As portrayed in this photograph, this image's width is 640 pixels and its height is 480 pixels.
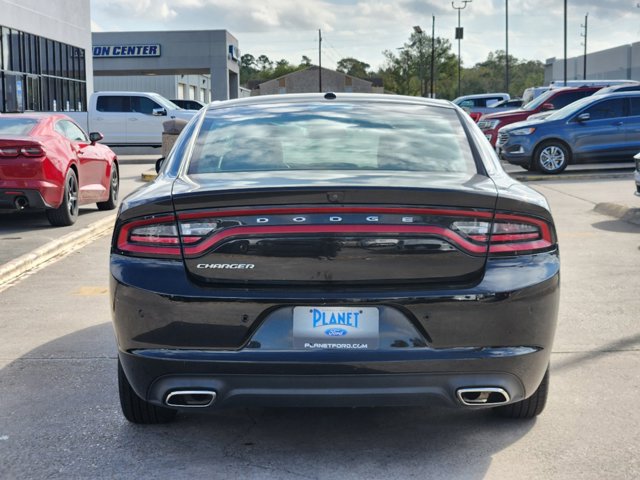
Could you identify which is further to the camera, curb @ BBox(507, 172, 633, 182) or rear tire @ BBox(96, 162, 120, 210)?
curb @ BBox(507, 172, 633, 182)

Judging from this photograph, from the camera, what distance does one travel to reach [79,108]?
4178cm

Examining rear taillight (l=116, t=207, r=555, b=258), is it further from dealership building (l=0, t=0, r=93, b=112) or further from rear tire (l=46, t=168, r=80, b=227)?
dealership building (l=0, t=0, r=93, b=112)

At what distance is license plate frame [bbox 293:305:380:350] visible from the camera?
369 cm

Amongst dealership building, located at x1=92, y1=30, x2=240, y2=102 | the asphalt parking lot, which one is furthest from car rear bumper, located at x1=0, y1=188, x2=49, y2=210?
dealership building, located at x1=92, y1=30, x2=240, y2=102

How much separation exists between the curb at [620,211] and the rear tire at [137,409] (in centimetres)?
930

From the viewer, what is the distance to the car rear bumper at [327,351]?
369cm

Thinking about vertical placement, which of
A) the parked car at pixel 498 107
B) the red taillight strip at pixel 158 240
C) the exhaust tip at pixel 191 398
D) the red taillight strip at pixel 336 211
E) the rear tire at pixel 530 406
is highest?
the parked car at pixel 498 107

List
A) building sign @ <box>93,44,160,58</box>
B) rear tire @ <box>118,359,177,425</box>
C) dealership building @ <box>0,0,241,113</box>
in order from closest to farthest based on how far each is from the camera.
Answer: rear tire @ <box>118,359,177,425</box> < dealership building @ <box>0,0,241,113</box> < building sign @ <box>93,44,160,58</box>

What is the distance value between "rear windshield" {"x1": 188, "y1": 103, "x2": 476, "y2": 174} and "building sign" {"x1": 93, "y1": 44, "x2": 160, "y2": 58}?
59.0 m

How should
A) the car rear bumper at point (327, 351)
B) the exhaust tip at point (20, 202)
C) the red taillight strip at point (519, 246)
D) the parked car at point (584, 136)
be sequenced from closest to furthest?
1. the car rear bumper at point (327, 351)
2. the red taillight strip at point (519, 246)
3. the exhaust tip at point (20, 202)
4. the parked car at point (584, 136)

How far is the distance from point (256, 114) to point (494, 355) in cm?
191

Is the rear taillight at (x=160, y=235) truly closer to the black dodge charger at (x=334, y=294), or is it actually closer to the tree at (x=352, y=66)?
the black dodge charger at (x=334, y=294)

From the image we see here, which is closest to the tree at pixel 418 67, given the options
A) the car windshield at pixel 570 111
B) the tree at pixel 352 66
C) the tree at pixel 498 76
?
the tree at pixel 498 76

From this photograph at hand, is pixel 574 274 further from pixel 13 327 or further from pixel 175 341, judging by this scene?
pixel 175 341
